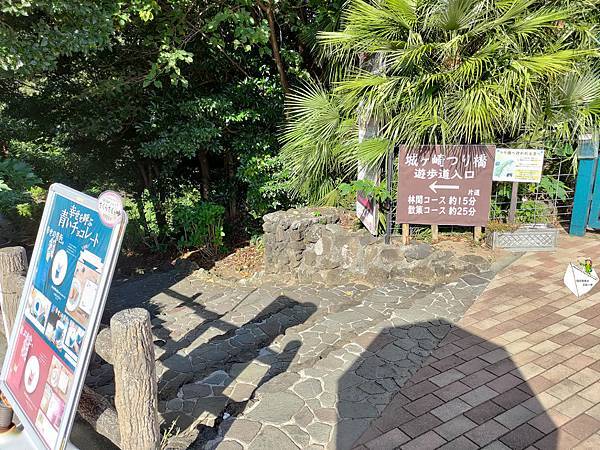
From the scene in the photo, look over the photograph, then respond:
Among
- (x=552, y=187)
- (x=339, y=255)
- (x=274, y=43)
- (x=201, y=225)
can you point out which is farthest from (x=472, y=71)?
(x=201, y=225)

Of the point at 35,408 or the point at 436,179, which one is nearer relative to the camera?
the point at 35,408

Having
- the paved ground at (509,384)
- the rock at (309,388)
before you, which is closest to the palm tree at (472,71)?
the paved ground at (509,384)

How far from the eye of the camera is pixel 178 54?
5.45 metres

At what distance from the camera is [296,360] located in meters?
3.26

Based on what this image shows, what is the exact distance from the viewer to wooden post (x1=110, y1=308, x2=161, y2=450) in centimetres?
182

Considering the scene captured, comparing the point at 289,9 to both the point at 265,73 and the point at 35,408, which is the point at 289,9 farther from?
the point at 35,408

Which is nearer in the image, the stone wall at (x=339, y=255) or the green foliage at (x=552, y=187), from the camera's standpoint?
the stone wall at (x=339, y=255)

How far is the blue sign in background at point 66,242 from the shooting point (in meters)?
1.80

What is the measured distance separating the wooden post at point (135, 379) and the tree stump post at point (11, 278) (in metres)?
1.12

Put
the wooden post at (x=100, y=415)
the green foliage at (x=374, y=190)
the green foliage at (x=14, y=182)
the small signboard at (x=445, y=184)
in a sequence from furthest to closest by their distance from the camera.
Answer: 1. the green foliage at (x=374, y=190)
2. the small signboard at (x=445, y=184)
3. the green foliage at (x=14, y=182)
4. the wooden post at (x=100, y=415)

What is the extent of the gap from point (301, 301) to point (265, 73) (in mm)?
4396

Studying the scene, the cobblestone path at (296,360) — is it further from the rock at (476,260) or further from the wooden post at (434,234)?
the wooden post at (434,234)

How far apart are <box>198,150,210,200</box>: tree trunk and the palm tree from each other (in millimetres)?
4332

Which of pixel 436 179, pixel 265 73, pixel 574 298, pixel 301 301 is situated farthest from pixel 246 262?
pixel 574 298
